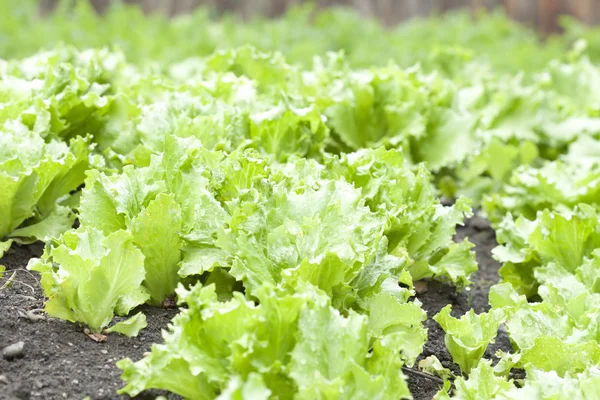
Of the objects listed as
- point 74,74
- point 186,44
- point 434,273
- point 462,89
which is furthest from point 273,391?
point 186,44

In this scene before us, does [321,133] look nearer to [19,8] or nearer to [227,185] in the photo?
[227,185]

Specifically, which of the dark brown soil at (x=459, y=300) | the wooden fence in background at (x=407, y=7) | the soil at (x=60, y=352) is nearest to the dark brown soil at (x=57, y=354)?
the soil at (x=60, y=352)

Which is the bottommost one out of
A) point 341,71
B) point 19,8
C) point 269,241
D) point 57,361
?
point 19,8

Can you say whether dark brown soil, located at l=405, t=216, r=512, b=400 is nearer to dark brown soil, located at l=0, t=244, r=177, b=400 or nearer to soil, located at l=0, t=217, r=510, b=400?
soil, located at l=0, t=217, r=510, b=400

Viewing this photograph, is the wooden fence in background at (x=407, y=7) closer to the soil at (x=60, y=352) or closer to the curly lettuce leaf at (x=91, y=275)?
the soil at (x=60, y=352)

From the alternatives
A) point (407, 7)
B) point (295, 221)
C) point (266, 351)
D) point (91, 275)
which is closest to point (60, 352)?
point (91, 275)

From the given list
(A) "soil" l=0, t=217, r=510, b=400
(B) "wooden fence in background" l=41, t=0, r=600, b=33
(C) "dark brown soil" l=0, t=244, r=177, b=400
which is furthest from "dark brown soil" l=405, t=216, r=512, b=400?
(B) "wooden fence in background" l=41, t=0, r=600, b=33

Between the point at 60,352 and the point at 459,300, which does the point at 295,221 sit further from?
the point at 459,300
